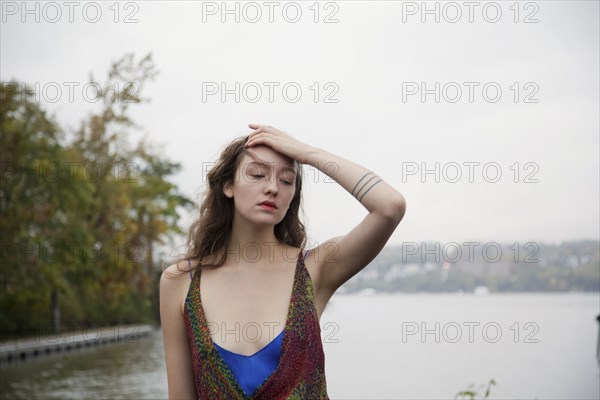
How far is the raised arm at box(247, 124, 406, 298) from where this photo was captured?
7.57 feet

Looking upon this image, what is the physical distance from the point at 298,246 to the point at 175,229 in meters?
41.3

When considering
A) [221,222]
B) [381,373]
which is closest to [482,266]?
[381,373]

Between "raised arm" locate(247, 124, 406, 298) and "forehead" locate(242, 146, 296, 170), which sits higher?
"forehead" locate(242, 146, 296, 170)

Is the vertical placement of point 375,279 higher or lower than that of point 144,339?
higher

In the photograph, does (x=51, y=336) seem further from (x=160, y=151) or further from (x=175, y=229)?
(x=175, y=229)

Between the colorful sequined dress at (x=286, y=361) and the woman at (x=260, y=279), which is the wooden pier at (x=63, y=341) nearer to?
the woman at (x=260, y=279)

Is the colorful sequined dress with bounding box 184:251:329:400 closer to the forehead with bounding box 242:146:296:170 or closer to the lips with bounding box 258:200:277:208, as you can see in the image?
the lips with bounding box 258:200:277:208

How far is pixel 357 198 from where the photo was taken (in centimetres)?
237

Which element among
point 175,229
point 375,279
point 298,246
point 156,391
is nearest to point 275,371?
point 298,246

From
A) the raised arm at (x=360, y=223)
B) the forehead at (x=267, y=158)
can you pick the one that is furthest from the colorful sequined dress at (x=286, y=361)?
the forehead at (x=267, y=158)

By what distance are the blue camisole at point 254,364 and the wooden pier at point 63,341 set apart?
22.8m

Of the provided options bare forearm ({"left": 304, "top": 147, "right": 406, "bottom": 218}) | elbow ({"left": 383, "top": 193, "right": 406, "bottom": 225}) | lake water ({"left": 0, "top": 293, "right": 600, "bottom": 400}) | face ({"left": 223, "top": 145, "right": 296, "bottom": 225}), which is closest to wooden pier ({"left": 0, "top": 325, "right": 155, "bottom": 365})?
lake water ({"left": 0, "top": 293, "right": 600, "bottom": 400})

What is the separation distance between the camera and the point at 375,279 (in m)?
36.1

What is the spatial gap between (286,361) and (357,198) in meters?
0.51
